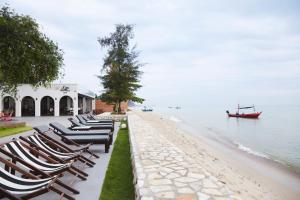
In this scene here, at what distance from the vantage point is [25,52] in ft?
47.0

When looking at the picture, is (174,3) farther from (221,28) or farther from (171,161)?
(221,28)

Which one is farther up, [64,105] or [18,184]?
[64,105]

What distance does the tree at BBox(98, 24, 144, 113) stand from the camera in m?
28.9

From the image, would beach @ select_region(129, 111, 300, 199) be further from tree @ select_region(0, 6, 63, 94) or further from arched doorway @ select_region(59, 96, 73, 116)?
arched doorway @ select_region(59, 96, 73, 116)

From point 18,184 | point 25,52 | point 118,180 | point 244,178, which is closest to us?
point 18,184

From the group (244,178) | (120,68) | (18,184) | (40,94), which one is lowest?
(244,178)

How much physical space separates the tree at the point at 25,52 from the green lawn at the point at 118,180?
8.84 metres

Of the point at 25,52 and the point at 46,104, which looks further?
the point at 46,104

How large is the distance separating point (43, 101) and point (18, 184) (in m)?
32.8

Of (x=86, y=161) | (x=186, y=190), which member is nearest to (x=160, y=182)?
(x=186, y=190)

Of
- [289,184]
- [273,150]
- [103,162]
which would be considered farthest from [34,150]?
[273,150]

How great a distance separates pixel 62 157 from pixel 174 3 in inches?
433

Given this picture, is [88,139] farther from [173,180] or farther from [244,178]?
[244,178]

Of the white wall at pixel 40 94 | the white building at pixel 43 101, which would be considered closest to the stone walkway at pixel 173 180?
the white building at pixel 43 101
